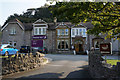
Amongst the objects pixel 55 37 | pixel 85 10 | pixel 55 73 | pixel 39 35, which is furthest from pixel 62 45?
pixel 85 10

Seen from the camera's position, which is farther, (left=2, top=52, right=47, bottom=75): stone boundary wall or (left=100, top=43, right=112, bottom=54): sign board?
(left=100, top=43, right=112, bottom=54): sign board

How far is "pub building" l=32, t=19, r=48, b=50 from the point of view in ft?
110

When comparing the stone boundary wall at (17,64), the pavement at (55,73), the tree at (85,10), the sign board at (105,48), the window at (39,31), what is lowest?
the pavement at (55,73)

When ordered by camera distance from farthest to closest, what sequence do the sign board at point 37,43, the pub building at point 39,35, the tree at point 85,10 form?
the pub building at point 39,35 → the sign board at point 37,43 → the tree at point 85,10

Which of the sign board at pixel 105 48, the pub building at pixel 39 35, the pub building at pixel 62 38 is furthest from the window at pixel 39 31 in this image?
the sign board at pixel 105 48

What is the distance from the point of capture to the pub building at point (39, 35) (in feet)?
110

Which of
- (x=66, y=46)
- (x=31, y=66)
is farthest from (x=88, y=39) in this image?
(x=31, y=66)

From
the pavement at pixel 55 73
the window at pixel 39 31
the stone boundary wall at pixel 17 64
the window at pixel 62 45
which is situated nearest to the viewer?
the stone boundary wall at pixel 17 64

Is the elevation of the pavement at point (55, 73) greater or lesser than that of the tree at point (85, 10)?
lesser

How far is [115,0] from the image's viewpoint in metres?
7.12

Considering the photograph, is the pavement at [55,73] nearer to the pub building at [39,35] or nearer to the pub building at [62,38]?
the pub building at [62,38]

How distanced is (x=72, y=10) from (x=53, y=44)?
2748 centimetres

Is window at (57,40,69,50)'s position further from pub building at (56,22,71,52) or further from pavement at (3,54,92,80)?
pavement at (3,54,92,80)

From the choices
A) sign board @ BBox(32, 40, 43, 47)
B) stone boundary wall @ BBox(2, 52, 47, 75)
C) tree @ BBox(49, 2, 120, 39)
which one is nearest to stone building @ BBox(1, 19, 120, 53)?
sign board @ BBox(32, 40, 43, 47)
